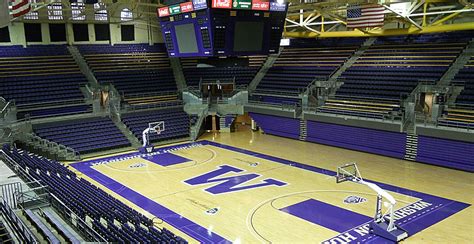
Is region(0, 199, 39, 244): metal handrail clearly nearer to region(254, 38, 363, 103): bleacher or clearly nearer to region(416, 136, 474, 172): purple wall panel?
region(416, 136, 474, 172): purple wall panel

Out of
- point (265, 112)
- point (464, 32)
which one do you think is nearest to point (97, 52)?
point (265, 112)

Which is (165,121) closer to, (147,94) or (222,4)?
(147,94)

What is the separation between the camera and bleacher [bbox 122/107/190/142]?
24.7 meters

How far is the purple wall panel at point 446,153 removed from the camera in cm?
1792

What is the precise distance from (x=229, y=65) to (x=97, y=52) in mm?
16979

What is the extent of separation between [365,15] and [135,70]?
1645 centimetres

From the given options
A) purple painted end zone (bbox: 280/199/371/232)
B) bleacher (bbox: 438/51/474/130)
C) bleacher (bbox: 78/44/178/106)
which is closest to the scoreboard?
purple painted end zone (bbox: 280/199/371/232)

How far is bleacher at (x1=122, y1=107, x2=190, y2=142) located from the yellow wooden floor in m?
2.60

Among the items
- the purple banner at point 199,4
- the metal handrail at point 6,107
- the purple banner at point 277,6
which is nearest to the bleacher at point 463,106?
the purple banner at point 277,6

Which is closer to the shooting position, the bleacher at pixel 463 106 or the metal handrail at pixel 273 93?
the bleacher at pixel 463 106

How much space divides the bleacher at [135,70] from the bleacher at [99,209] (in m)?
12.1

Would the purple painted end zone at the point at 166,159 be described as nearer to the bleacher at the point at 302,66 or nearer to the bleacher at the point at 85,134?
the bleacher at the point at 85,134

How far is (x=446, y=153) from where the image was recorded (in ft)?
61.1

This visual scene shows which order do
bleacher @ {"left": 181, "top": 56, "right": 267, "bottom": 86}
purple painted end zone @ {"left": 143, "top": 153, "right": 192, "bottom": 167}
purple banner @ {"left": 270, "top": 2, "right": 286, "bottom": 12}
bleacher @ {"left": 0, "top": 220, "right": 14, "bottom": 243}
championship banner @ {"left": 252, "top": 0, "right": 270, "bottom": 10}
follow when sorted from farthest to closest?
bleacher @ {"left": 181, "top": 56, "right": 267, "bottom": 86}
purple painted end zone @ {"left": 143, "top": 153, "right": 192, "bottom": 167}
purple banner @ {"left": 270, "top": 2, "right": 286, "bottom": 12}
championship banner @ {"left": 252, "top": 0, "right": 270, "bottom": 10}
bleacher @ {"left": 0, "top": 220, "right": 14, "bottom": 243}
